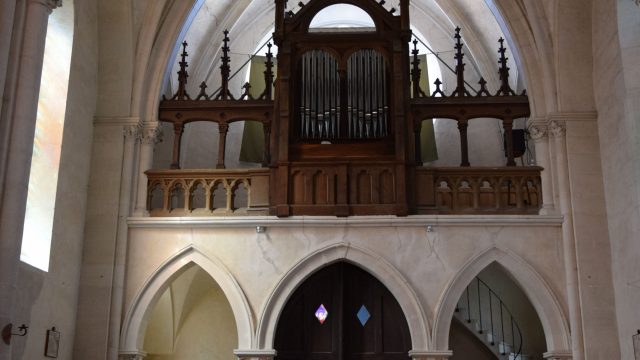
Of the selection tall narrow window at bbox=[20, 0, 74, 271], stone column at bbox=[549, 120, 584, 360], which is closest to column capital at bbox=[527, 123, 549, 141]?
stone column at bbox=[549, 120, 584, 360]

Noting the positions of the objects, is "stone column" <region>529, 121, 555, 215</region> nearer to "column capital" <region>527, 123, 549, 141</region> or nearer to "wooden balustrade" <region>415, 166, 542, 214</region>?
"column capital" <region>527, 123, 549, 141</region>

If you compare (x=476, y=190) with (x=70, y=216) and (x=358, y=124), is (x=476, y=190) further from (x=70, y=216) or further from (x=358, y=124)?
(x=70, y=216)

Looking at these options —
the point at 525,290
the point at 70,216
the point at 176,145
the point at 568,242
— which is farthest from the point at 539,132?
the point at 70,216

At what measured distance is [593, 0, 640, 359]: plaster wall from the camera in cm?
1092

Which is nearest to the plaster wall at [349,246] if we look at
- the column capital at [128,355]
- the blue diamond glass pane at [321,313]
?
the column capital at [128,355]

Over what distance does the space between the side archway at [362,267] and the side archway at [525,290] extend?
273 mm

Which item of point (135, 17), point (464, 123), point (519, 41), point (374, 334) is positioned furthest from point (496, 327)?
point (135, 17)

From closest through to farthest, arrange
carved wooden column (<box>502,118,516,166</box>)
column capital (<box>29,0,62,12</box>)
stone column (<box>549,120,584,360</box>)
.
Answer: column capital (<box>29,0,62,12</box>) → stone column (<box>549,120,584,360</box>) → carved wooden column (<box>502,118,516,166</box>)

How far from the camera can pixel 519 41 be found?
13688 millimetres

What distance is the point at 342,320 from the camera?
1354 cm

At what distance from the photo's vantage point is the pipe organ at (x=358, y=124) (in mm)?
12867

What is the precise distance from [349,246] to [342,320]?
5.13 ft

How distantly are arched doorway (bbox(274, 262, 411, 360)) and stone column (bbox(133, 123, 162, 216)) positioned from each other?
300 centimetres

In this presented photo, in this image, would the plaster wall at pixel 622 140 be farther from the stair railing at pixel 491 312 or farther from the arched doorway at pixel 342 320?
the stair railing at pixel 491 312
